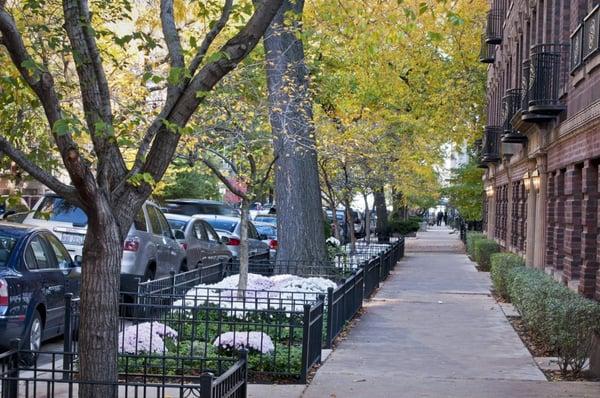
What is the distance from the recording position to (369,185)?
3488 cm

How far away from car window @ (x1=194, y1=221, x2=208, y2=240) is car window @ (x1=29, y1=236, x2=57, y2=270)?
27.8 ft

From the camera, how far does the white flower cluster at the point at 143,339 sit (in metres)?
10.6

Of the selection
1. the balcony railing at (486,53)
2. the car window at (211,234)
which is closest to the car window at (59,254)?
the car window at (211,234)

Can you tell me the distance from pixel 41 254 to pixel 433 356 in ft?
15.5

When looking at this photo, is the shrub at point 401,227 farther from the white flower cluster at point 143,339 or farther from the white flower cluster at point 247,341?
the white flower cluster at point 143,339

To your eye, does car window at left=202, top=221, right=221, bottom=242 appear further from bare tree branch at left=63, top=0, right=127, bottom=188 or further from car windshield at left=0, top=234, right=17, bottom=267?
bare tree branch at left=63, top=0, right=127, bottom=188

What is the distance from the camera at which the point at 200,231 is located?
71.6 ft

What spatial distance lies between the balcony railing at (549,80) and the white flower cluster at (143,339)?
27.3 feet

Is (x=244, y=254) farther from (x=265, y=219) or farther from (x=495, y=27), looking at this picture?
(x=265, y=219)

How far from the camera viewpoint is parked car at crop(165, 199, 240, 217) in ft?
96.9

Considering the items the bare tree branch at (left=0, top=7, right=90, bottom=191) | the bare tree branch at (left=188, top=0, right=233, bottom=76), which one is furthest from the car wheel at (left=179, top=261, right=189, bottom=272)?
the bare tree branch at (left=0, top=7, right=90, bottom=191)

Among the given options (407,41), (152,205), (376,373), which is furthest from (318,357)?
(407,41)

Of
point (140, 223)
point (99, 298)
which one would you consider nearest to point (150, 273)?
point (140, 223)

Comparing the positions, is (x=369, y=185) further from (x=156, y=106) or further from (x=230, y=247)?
(x=156, y=106)
